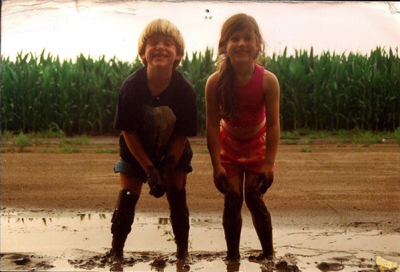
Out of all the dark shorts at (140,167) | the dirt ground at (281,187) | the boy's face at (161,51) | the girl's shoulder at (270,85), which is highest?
the boy's face at (161,51)

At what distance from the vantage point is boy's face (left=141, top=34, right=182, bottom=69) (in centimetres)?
405

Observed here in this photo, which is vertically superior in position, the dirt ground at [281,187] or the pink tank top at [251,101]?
the pink tank top at [251,101]

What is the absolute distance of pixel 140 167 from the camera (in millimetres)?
4234

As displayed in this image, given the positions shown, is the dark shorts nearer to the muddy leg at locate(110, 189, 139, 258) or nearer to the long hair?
the muddy leg at locate(110, 189, 139, 258)

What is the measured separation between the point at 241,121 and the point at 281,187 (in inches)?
134

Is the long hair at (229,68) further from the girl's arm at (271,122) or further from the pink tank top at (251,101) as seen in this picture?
the girl's arm at (271,122)

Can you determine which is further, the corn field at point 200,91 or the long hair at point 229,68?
the corn field at point 200,91

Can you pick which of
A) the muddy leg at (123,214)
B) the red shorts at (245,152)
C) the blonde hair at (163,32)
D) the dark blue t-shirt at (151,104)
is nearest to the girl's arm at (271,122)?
the red shorts at (245,152)

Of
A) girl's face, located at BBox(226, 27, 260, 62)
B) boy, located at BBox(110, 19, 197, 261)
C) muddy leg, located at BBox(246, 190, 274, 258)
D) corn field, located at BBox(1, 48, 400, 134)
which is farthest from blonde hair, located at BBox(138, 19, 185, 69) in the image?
corn field, located at BBox(1, 48, 400, 134)

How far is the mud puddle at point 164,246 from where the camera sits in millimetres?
4363

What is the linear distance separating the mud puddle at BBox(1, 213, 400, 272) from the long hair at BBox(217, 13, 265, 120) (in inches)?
36.0

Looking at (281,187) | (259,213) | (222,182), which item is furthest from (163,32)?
(281,187)

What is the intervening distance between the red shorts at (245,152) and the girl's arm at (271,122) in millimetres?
118

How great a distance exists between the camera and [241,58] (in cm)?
407
